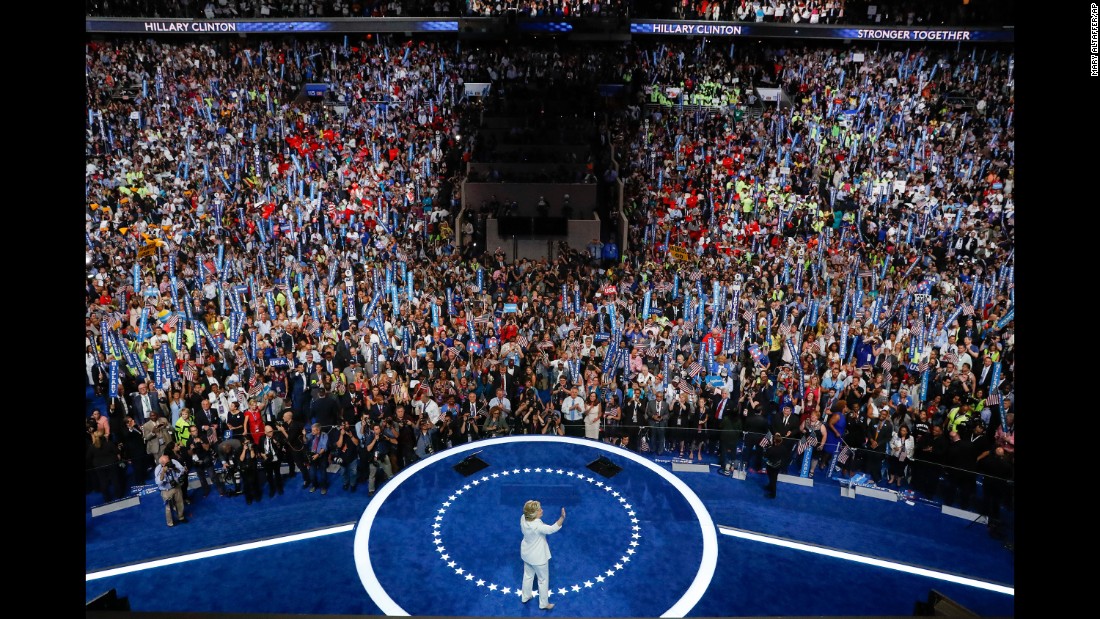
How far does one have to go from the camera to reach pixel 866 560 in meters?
10.1

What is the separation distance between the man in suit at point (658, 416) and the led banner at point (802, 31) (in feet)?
88.9

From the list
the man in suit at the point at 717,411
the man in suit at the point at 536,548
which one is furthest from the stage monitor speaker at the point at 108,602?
the man in suit at the point at 717,411

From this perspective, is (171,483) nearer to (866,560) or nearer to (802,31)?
(866,560)

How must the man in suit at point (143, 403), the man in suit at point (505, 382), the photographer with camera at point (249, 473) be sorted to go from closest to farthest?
the photographer with camera at point (249, 473) < the man in suit at point (143, 403) < the man in suit at point (505, 382)

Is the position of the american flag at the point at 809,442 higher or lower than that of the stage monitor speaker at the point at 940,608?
higher

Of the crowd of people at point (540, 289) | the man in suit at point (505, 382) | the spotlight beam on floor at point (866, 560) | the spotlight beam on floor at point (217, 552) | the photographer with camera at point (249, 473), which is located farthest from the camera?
the man in suit at point (505, 382)

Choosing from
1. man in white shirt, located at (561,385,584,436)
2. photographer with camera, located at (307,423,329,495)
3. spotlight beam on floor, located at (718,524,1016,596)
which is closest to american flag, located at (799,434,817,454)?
spotlight beam on floor, located at (718,524,1016,596)

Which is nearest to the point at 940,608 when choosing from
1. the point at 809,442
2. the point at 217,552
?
the point at 809,442

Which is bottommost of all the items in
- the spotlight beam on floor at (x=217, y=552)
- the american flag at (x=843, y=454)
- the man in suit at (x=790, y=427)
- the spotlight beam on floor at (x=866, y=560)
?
the spotlight beam on floor at (x=217, y=552)

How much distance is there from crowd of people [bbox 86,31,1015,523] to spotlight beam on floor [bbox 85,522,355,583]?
118 centimetres

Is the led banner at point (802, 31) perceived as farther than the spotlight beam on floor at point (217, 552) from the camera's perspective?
Yes

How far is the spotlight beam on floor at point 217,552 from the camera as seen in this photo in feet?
31.9

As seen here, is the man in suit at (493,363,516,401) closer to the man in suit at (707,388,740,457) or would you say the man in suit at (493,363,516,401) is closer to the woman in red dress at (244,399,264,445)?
the man in suit at (707,388,740,457)

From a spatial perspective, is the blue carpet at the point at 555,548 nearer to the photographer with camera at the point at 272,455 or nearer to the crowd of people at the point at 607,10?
the photographer with camera at the point at 272,455
